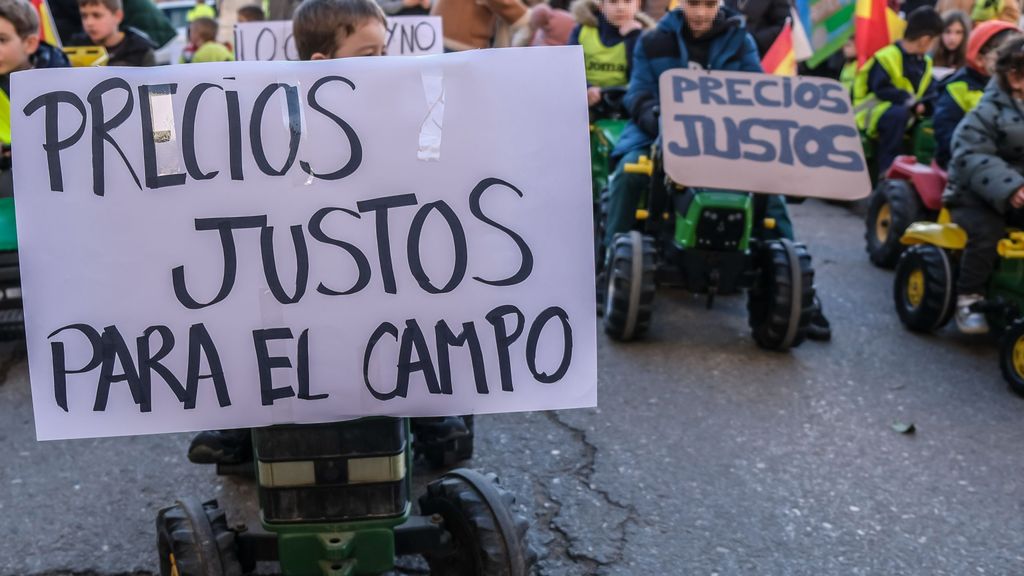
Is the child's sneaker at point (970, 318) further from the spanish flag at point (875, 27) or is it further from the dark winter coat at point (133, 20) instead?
the dark winter coat at point (133, 20)

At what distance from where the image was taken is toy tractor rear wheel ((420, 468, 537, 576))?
2.21 metres

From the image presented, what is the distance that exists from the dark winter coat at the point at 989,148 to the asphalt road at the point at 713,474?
829 millimetres

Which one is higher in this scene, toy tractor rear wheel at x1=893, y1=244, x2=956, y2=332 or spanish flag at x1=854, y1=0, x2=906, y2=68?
Answer: spanish flag at x1=854, y1=0, x2=906, y2=68

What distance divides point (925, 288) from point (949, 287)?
0.12 m

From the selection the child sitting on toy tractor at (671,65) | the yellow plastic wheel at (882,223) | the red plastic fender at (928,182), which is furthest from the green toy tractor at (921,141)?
the child sitting on toy tractor at (671,65)

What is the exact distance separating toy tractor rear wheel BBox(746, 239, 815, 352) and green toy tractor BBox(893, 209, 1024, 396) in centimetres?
75

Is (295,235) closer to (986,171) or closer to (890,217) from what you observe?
(986,171)

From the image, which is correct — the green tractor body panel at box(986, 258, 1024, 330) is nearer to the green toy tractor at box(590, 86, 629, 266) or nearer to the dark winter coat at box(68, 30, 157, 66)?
the green toy tractor at box(590, 86, 629, 266)

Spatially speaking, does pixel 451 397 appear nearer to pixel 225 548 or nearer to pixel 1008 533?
pixel 225 548

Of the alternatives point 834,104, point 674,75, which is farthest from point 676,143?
point 834,104

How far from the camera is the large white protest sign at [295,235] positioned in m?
1.89

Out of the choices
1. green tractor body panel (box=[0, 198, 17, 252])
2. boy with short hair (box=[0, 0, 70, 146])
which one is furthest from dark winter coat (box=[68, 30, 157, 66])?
green tractor body panel (box=[0, 198, 17, 252])

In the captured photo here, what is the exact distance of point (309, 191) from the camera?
1.92 m

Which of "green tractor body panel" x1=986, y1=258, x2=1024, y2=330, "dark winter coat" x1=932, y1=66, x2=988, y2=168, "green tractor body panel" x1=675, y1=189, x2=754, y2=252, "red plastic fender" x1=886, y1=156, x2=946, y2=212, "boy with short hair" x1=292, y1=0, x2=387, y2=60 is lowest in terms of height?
"green tractor body panel" x1=986, y1=258, x2=1024, y2=330
